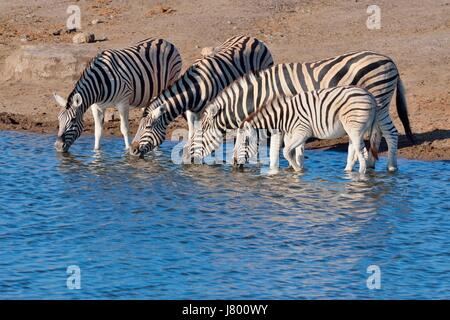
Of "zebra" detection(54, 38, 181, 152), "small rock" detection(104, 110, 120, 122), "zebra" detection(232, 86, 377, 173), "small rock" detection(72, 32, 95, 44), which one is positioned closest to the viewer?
"zebra" detection(232, 86, 377, 173)

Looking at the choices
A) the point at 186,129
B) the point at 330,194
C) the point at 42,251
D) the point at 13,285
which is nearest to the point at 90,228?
the point at 42,251

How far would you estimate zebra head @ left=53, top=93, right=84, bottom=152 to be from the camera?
58.6 feet

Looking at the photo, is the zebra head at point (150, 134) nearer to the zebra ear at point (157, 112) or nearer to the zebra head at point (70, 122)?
the zebra ear at point (157, 112)

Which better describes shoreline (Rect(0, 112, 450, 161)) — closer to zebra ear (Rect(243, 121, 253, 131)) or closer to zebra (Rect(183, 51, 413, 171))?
zebra (Rect(183, 51, 413, 171))

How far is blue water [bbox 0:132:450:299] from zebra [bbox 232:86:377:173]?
1.33 ft

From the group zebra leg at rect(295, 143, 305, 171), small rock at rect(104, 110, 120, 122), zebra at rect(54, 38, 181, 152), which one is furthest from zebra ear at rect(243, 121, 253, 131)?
small rock at rect(104, 110, 120, 122)

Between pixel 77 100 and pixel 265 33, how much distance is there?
22.9ft

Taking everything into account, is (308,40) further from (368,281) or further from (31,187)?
(368,281)

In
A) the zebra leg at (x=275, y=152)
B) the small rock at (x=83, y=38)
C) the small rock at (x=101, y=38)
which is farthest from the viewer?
the small rock at (x=101, y=38)

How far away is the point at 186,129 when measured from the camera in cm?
1970

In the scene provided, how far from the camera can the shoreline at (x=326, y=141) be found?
1778 cm

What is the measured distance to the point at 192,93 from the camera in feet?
58.5

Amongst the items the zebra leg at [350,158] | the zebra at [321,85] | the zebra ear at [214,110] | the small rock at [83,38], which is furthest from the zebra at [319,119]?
the small rock at [83,38]

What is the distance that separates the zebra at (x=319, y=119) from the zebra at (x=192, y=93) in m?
1.41
